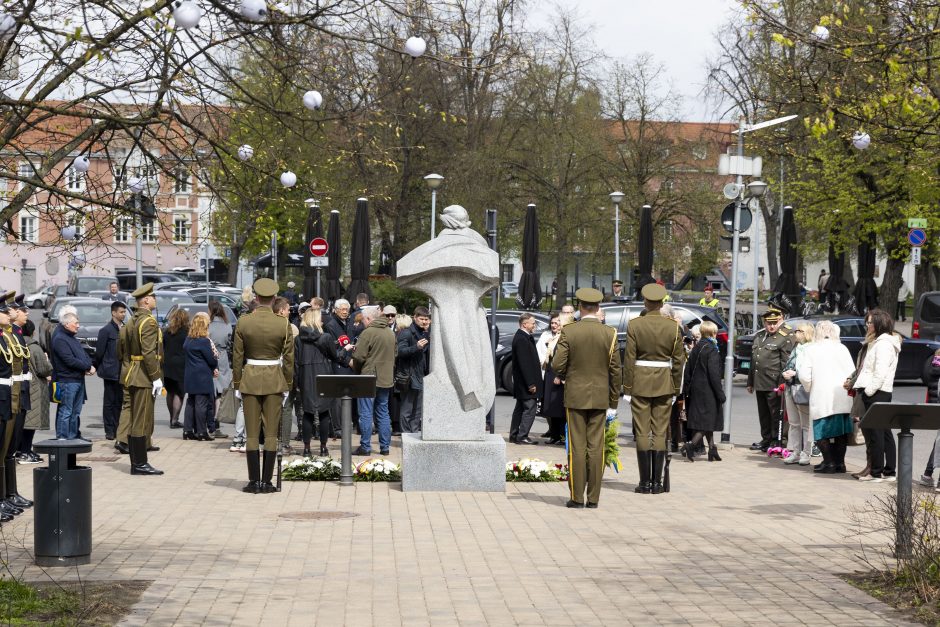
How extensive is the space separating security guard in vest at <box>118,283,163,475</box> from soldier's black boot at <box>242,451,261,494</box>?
1680 mm

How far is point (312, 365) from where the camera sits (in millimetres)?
16359

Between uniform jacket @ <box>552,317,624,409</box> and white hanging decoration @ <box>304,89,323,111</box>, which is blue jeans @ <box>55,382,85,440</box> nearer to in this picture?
uniform jacket @ <box>552,317,624,409</box>

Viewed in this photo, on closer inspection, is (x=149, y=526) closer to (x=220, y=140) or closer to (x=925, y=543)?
(x=220, y=140)

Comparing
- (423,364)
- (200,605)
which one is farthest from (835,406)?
(200,605)

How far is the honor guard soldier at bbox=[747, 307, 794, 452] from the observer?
55.5 ft

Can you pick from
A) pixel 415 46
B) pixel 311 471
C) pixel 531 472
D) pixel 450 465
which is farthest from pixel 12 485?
pixel 415 46

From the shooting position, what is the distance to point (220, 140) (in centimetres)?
1162

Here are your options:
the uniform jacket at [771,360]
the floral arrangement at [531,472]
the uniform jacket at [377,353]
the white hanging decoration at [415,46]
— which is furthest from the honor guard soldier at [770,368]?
the white hanging decoration at [415,46]

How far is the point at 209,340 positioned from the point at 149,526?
735 cm

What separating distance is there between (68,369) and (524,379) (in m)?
5.68

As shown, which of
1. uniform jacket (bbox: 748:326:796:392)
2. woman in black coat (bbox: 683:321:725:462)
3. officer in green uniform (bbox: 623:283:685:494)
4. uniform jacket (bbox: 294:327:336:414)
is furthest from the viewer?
uniform jacket (bbox: 748:326:796:392)

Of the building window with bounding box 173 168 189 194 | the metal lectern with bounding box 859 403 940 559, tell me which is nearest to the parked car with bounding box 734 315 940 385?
the building window with bounding box 173 168 189 194

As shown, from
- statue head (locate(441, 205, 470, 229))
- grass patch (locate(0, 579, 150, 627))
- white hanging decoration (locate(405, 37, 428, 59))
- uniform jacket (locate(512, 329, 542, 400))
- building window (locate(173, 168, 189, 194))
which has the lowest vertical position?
grass patch (locate(0, 579, 150, 627))

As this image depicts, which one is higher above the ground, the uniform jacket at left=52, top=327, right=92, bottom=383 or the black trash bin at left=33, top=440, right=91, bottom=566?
the uniform jacket at left=52, top=327, right=92, bottom=383
